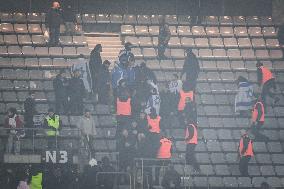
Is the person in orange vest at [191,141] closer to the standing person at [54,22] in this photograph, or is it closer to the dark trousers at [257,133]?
the dark trousers at [257,133]

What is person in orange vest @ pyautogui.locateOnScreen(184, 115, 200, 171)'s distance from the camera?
72.6 ft

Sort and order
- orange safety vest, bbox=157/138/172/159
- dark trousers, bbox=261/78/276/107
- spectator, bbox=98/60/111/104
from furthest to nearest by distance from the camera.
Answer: dark trousers, bbox=261/78/276/107 < spectator, bbox=98/60/111/104 < orange safety vest, bbox=157/138/172/159

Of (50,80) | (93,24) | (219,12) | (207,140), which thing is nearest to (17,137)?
(50,80)

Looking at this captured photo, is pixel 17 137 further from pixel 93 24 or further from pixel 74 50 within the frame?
pixel 93 24

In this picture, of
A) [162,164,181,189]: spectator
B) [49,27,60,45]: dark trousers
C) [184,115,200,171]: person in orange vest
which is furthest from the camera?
[49,27,60,45]: dark trousers

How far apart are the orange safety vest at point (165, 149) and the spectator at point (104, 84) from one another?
3232mm

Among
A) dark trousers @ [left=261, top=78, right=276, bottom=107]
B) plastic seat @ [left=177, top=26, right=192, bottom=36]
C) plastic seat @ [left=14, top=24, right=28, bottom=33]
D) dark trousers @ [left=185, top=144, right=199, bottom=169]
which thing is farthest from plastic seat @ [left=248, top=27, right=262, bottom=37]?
plastic seat @ [left=14, top=24, right=28, bottom=33]

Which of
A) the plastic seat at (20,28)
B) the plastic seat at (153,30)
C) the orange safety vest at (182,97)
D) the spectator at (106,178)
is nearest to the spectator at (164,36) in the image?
the plastic seat at (153,30)

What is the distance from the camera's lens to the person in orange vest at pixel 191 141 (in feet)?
72.6

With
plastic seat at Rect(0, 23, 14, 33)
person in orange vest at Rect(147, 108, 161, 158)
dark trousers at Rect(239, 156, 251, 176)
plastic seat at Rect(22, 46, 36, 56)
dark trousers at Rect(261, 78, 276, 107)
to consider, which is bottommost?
dark trousers at Rect(239, 156, 251, 176)

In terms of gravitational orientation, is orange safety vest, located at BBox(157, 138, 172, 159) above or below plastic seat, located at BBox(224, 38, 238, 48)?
below

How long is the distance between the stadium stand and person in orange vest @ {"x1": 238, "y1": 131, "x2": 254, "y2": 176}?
0.31 m

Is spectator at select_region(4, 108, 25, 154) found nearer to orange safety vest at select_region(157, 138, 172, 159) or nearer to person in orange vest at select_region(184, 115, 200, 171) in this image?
orange safety vest at select_region(157, 138, 172, 159)

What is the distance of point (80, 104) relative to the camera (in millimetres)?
22656
